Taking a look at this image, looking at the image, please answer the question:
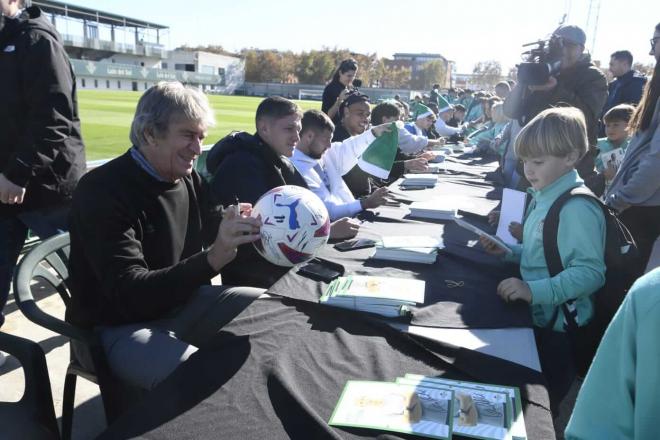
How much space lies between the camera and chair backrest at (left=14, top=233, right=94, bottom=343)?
5.71ft

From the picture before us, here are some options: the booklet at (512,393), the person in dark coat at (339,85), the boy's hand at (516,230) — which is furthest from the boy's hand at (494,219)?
the person in dark coat at (339,85)

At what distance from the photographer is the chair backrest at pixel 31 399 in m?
1.53

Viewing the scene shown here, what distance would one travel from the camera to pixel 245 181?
260 cm

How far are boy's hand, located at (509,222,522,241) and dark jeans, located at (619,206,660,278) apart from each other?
114 cm

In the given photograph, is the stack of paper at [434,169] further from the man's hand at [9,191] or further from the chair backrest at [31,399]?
the chair backrest at [31,399]

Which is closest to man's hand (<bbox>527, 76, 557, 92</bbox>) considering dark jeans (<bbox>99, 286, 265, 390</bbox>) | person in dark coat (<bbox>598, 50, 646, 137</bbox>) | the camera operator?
the camera operator

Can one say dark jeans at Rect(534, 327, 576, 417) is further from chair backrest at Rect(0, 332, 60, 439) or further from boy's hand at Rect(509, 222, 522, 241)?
chair backrest at Rect(0, 332, 60, 439)

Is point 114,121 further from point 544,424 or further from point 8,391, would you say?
point 544,424

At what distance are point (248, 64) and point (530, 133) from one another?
294 feet

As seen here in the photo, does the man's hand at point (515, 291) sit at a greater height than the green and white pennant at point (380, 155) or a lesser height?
lesser

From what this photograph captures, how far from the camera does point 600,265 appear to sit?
5.99ft

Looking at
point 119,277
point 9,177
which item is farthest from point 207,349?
point 9,177

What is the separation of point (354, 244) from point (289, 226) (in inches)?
28.1

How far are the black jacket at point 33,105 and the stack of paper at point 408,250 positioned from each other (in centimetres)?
188
